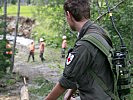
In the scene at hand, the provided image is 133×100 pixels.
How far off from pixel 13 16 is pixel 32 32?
5328 millimetres

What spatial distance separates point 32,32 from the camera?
36969mm

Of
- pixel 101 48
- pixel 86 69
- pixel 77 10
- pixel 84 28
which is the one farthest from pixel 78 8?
pixel 86 69

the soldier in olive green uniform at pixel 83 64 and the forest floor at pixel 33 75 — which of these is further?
Answer: the forest floor at pixel 33 75

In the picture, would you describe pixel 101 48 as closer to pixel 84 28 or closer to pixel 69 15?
pixel 84 28

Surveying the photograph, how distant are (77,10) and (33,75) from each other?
1463 centimetres

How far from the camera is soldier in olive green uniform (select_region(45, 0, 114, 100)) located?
2303mm

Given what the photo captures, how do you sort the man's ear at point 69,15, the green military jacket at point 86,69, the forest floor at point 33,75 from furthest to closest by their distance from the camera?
1. the forest floor at point 33,75
2. the man's ear at point 69,15
3. the green military jacket at point 86,69

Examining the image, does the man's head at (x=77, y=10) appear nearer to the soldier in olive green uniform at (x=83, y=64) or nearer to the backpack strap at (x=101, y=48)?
the soldier in olive green uniform at (x=83, y=64)

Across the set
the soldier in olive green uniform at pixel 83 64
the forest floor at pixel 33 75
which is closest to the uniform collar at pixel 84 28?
the soldier in olive green uniform at pixel 83 64

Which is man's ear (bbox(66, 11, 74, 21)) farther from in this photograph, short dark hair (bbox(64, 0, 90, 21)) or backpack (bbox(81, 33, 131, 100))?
backpack (bbox(81, 33, 131, 100))

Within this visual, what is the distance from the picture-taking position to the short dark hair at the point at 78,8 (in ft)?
7.75

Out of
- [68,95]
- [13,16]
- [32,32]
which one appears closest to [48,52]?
[32,32]

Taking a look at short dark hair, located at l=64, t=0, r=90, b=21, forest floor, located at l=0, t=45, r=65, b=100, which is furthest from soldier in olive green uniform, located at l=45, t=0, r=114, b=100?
forest floor, located at l=0, t=45, r=65, b=100

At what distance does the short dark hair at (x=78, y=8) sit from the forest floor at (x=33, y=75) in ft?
26.2
